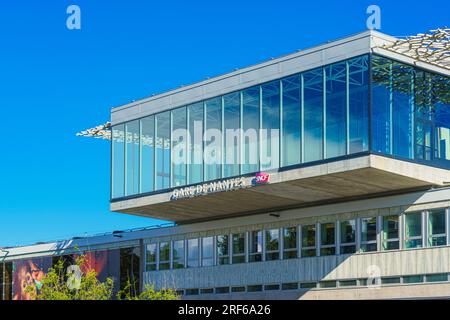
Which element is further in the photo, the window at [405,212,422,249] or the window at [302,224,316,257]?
the window at [302,224,316,257]

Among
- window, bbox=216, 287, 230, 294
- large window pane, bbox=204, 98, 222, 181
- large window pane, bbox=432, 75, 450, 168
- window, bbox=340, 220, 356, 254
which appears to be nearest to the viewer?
large window pane, bbox=432, 75, 450, 168

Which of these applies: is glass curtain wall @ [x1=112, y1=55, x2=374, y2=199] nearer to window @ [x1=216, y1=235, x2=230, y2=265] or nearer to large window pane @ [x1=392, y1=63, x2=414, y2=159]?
large window pane @ [x1=392, y1=63, x2=414, y2=159]

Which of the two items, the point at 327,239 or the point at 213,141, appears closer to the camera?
the point at 327,239

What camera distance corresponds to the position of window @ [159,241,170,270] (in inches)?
2212

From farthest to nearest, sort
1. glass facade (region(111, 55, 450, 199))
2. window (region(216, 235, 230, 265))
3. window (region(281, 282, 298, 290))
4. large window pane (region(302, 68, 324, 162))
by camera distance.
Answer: window (region(216, 235, 230, 265)), window (region(281, 282, 298, 290)), large window pane (region(302, 68, 324, 162)), glass facade (region(111, 55, 450, 199))

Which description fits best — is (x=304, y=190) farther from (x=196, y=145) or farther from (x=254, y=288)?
(x=254, y=288)

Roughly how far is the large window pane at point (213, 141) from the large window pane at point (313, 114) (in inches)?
223

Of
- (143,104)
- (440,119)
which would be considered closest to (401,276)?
(440,119)

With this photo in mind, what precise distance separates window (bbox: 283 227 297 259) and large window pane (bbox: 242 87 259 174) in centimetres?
545

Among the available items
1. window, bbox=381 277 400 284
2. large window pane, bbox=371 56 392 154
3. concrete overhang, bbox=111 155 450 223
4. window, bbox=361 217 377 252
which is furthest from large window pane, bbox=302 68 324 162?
window, bbox=381 277 400 284

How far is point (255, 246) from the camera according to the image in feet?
166

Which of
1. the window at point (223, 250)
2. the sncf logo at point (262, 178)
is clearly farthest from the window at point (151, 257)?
the sncf logo at point (262, 178)

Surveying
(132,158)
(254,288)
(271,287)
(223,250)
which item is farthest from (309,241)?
(132,158)

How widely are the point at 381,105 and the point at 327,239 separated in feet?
29.8
